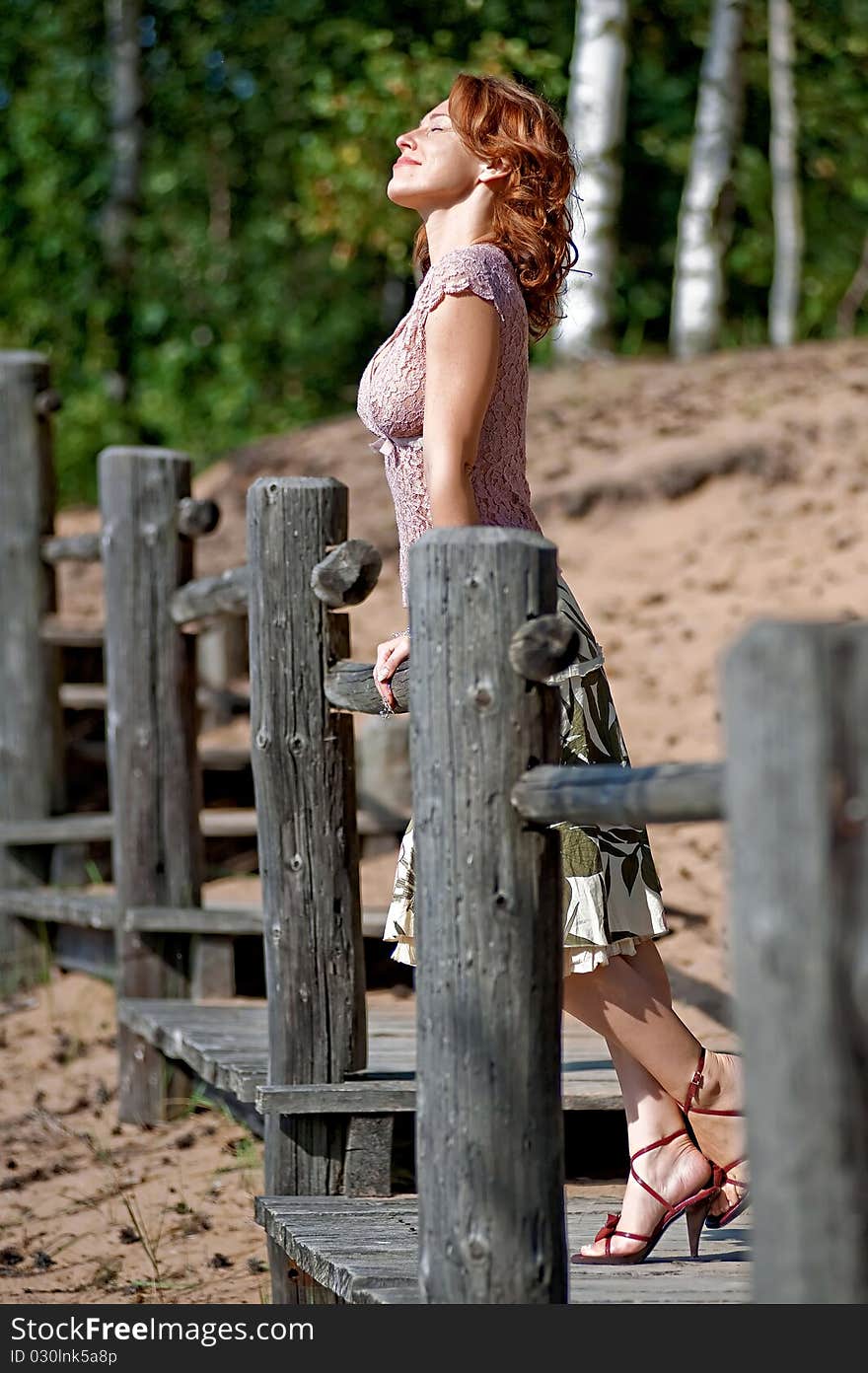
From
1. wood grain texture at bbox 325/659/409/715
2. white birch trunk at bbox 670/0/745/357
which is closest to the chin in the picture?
wood grain texture at bbox 325/659/409/715

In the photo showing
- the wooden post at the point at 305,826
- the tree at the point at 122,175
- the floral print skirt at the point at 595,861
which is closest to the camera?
the floral print skirt at the point at 595,861

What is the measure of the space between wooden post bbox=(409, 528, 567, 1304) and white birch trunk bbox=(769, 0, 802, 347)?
33.5 feet

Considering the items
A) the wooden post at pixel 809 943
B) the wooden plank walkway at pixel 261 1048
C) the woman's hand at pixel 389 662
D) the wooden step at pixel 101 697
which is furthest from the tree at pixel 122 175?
the wooden post at pixel 809 943

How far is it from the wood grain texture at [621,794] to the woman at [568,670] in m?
0.52

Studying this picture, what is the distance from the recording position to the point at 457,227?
294 cm

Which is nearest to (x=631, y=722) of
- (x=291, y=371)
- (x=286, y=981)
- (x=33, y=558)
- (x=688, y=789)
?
(x=33, y=558)

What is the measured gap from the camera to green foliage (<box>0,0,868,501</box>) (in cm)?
1469

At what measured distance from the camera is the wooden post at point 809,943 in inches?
65.4

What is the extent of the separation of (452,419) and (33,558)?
146 inches

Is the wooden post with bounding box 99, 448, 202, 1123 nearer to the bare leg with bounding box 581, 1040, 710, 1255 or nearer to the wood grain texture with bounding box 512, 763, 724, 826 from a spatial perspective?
the bare leg with bounding box 581, 1040, 710, 1255

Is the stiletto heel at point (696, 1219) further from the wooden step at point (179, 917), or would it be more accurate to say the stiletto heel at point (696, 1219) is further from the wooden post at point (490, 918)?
the wooden step at point (179, 917)

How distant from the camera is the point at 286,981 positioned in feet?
11.6

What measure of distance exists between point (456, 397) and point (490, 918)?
32.6 inches
